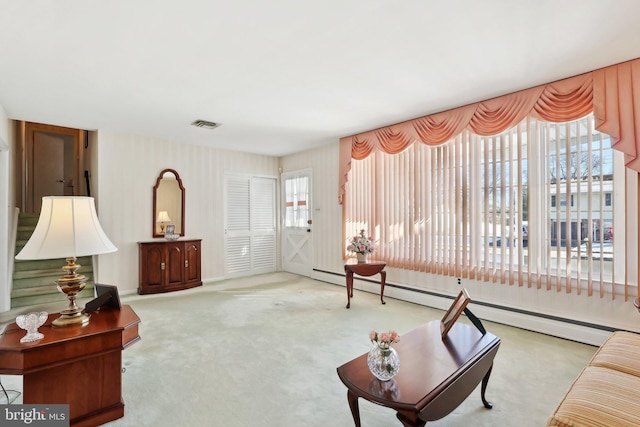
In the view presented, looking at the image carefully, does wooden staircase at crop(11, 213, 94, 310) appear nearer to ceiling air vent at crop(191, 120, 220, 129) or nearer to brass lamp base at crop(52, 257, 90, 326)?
ceiling air vent at crop(191, 120, 220, 129)

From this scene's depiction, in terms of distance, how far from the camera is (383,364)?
1.58 m

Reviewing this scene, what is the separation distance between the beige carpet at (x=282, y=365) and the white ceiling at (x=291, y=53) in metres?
2.58

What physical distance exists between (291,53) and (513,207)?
2.89 metres

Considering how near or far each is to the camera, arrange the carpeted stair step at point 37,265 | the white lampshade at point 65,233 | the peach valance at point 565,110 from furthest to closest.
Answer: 1. the carpeted stair step at point 37,265
2. the peach valance at point 565,110
3. the white lampshade at point 65,233

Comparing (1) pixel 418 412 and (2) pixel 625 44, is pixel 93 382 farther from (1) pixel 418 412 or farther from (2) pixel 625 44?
(2) pixel 625 44

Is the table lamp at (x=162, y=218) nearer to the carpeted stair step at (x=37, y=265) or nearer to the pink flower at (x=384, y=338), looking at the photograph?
the carpeted stair step at (x=37, y=265)

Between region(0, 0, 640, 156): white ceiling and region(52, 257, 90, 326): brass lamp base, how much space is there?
65.0 inches

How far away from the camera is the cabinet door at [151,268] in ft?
16.1

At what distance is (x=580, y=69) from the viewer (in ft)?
9.38

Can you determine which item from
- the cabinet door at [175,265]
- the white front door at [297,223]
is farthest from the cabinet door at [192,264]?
the white front door at [297,223]

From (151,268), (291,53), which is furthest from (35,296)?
(291,53)

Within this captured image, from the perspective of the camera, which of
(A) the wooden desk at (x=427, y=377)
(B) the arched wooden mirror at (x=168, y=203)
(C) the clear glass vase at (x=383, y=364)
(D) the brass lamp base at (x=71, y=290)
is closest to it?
(A) the wooden desk at (x=427, y=377)

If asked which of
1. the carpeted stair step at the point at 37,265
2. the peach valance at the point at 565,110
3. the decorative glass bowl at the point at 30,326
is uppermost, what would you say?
the peach valance at the point at 565,110

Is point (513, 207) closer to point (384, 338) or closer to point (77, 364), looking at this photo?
point (384, 338)
